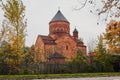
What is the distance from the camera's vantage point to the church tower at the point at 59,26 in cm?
6671

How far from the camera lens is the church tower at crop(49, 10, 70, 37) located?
2626 inches

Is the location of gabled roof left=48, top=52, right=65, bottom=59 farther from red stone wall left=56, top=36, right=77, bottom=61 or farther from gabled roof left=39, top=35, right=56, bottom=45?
gabled roof left=39, top=35, right=56, bottom=45

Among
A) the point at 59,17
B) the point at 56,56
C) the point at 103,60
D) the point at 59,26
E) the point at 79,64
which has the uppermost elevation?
the point at 59,17

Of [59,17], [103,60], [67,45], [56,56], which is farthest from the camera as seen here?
[59,17]

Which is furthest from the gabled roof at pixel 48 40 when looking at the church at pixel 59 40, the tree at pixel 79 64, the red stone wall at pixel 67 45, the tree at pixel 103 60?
the tree at pixel 79 64

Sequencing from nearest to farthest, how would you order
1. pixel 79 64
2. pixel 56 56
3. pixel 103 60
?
pixel 79 64, pixel 103 60, pixel 56 56

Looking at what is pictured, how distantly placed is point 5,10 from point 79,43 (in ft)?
130

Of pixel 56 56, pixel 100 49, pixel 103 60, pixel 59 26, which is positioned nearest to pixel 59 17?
pixel 59 26

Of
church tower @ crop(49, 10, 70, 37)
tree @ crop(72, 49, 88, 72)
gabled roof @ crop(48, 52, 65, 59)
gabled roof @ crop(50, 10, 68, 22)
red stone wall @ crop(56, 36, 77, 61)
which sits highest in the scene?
gabled roof @ crop(50, 10, 68, 22)

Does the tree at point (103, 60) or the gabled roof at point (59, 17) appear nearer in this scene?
the tree at point (103, 60)

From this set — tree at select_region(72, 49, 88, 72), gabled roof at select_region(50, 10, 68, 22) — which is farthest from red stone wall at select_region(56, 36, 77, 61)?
tree at select_region(72, 49, 88, 72)

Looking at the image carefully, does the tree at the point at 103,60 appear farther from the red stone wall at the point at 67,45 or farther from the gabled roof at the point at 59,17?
the gabled roof at the point at 59,17

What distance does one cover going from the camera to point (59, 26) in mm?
67250

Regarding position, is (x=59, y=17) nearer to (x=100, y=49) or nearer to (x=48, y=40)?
(x=48, y=40)
